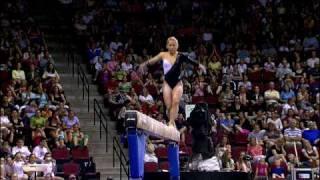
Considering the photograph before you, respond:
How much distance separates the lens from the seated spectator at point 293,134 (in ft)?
62.8

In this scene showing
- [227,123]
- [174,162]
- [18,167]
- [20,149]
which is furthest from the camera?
[227,123]

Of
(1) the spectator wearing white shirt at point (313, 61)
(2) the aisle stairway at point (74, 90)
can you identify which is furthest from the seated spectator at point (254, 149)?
(1) the spectator wearing white shirt at point (313, 61)

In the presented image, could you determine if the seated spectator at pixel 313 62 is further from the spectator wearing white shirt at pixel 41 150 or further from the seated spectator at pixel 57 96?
the spectator wearing white shirt at pixel 41 150

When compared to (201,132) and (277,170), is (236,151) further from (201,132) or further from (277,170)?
(201,132)

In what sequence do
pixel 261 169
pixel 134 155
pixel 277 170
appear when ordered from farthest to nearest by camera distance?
pixel 277 170, pixel 261 169, pixel 134 155

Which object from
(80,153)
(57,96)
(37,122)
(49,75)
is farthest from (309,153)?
(49,75)

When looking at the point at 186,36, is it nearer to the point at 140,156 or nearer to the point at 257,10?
the point at 257,10

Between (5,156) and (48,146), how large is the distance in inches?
50.0

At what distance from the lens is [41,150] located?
17094 mm

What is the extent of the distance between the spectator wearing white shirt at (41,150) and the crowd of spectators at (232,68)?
7.27ft

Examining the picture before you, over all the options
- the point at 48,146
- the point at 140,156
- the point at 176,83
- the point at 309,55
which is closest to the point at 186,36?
the point at 309,55

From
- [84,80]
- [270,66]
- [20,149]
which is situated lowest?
[20,149]

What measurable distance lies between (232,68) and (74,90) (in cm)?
461

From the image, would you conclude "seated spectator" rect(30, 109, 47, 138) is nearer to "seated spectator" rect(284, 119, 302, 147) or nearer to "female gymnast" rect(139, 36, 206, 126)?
"seated spectator" rect(284, 119, 302, 147)
